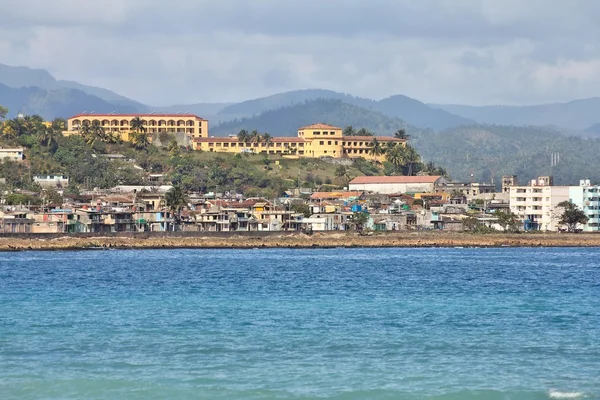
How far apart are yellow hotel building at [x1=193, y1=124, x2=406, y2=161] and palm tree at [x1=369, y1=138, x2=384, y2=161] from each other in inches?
12.4

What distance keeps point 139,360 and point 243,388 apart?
3.99m

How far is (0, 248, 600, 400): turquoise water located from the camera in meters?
22.1

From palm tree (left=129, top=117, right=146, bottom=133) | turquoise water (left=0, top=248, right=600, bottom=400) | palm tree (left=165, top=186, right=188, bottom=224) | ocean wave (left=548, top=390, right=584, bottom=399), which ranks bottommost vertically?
ocean wave (left=548, top=390, right=584, bottom=399)

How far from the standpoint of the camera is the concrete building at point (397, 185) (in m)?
138

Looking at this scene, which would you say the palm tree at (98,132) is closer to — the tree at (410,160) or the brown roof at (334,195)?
the brown roof at (334,195)

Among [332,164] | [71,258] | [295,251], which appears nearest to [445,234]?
[295,251]

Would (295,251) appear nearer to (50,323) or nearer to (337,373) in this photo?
(50,323)

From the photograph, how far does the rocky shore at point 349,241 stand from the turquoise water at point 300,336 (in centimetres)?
3619

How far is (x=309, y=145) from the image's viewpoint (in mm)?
162500

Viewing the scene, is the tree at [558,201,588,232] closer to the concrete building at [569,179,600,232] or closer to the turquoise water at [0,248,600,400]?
the concrete building at [569,179,600,232]

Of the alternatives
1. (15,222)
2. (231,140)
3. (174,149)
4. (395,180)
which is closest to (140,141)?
(174,149)

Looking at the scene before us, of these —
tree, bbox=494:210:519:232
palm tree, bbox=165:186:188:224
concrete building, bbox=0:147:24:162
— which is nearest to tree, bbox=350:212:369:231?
tree, bbox=494:210:519:232

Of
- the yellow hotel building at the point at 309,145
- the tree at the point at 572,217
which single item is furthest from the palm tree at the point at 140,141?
the tree at the point at 572,217

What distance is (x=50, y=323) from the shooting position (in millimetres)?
31891
